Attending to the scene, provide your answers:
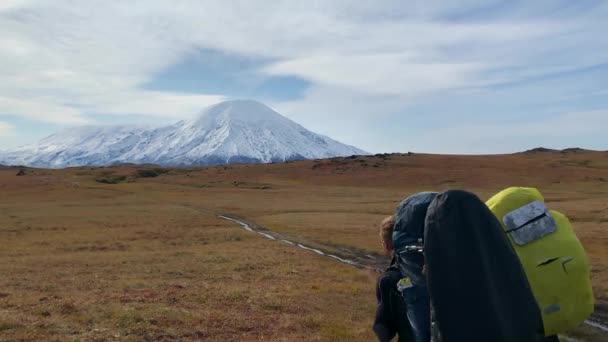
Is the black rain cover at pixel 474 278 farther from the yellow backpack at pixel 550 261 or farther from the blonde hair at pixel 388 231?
the blonde hair at pixel 388 231

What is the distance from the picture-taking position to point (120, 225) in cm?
4781

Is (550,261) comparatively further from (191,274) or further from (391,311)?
(191,274)

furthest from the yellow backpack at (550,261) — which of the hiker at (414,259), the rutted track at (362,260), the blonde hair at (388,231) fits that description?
the rutted track at (362,260)

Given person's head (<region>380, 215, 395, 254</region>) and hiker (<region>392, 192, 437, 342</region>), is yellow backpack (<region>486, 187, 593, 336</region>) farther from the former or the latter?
person's head (<region>380, 215, 395, 254</region>)

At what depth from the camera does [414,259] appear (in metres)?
4.18

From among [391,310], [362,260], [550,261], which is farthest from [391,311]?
[362,260]

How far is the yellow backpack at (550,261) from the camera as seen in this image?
11.8 ft

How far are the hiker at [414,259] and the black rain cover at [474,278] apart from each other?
2.00ft

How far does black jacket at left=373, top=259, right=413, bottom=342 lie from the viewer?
4730mm

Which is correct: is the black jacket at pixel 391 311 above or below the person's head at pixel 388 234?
below

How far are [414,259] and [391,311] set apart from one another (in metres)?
0.83

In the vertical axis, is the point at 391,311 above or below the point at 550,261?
below

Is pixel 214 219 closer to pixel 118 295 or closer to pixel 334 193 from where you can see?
pixel 118 295

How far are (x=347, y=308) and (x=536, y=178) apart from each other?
363ft
